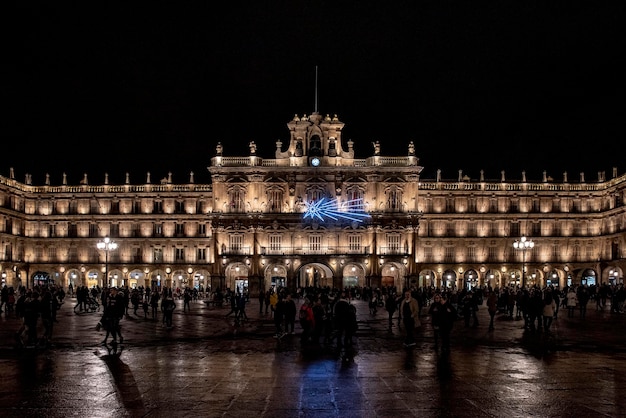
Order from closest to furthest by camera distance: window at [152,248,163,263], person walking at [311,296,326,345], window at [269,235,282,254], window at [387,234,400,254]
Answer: person walking at [311,296,326,345] < window at [269,235,282,254] < window at [387,234,400,254] < window at [152,248,163,263]

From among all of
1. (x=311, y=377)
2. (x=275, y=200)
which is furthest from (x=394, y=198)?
(x=311, y=377)

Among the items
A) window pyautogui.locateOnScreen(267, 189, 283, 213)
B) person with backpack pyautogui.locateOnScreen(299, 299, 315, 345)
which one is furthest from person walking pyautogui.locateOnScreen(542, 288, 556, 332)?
window pyautogui.locateOnScreen(267, 189, 283, 213)

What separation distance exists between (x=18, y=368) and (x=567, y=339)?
1971 cm

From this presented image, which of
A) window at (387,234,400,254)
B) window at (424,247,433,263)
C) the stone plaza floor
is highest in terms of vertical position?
window at (387,234,400,254)

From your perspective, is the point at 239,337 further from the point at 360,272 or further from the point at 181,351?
the point at 360,272

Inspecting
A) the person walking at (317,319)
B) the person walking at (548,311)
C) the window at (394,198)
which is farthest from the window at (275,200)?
the person walking at (317,319)

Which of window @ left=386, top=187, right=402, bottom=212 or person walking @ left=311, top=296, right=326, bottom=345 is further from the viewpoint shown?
window @ left=386, top=187, right=402, bottom=212

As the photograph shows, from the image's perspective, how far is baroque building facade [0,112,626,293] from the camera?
269 ft

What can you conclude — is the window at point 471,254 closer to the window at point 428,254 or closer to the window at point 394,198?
the window at point 428,254

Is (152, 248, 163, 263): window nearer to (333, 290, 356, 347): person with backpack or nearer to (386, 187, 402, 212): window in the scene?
(386, 187, 402, 212): window

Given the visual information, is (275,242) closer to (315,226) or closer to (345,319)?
(315,226)

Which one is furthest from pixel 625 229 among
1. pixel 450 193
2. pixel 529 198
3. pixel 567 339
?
pixel 567 339

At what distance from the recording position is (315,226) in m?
81.8

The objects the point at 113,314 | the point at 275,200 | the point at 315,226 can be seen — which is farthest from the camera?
the point at 275,200
